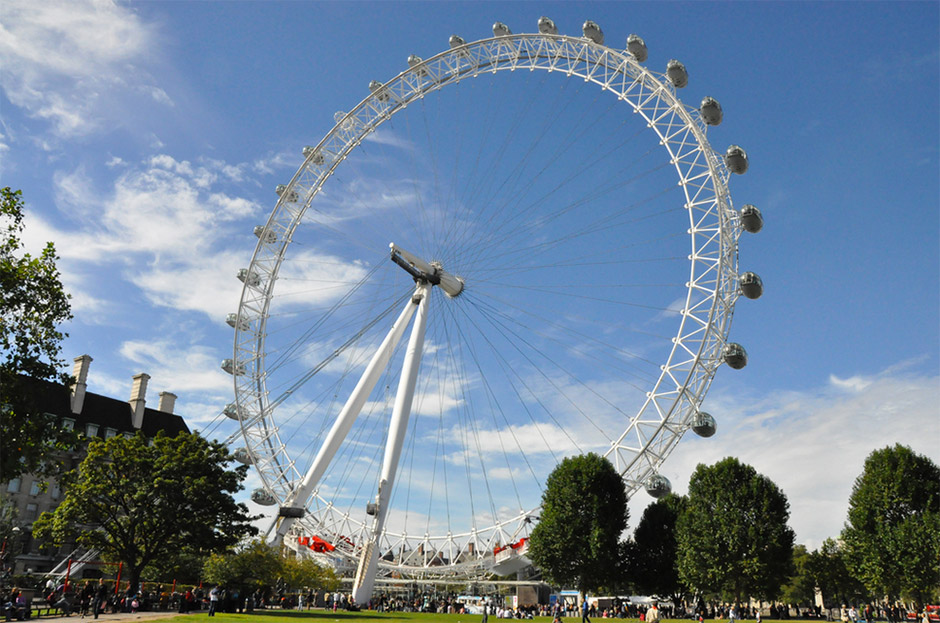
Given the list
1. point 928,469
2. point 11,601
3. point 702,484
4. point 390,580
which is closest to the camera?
point 11,601

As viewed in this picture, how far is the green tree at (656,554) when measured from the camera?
214 feet

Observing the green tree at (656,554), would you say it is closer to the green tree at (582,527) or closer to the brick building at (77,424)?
the green tree at (582,527)

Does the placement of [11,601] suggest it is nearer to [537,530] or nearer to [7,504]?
[537,530]

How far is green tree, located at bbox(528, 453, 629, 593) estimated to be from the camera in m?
50.8

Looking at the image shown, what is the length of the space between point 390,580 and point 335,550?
999cm

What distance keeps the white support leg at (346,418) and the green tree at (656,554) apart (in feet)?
108

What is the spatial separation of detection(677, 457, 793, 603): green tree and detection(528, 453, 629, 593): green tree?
7113 mm

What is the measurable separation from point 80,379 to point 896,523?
85.5 metres

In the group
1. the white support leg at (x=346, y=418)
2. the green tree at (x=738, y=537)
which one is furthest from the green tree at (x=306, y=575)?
the green tree at (x=738, y=537)

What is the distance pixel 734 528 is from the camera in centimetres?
5338

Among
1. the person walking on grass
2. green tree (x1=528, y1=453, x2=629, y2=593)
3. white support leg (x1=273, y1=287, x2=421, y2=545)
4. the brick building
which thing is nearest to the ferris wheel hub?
white support leg (x1=273, y1=287, x2=421, y2=545)

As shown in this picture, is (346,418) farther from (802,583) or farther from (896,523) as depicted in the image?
(802,583)

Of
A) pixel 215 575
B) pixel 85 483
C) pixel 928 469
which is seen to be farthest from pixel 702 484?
pixel 85 483

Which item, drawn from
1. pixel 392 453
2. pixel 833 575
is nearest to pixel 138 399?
pixel 392 453
